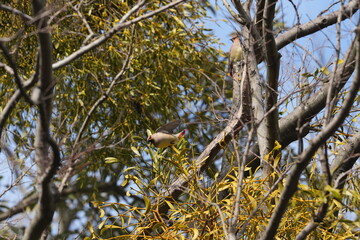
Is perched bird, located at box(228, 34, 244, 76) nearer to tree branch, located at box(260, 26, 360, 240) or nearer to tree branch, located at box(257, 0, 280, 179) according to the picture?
tree branch, located at box(257, 0, 280, 179)

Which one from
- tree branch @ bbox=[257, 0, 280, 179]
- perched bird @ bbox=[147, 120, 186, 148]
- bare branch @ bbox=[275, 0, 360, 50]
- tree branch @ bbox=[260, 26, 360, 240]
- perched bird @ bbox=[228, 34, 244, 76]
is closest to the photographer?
tree branch @ bbox=[260, 26, 360, 240]

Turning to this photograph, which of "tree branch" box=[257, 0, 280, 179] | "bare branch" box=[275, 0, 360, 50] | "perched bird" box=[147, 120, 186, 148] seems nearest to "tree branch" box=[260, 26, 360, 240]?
"tree branch" box=[257, 0, 280, 179]

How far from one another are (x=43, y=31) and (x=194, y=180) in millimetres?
947

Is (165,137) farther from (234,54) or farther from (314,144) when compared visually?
(314,144)

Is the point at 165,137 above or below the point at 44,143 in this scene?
above

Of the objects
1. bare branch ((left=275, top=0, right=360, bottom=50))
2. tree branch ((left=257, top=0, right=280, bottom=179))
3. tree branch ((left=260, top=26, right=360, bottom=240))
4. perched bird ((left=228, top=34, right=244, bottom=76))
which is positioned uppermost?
perched bird ((left=228, top=34, right=244, bottom=76))

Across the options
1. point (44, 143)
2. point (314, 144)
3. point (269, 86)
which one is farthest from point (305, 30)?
point (44, 143)

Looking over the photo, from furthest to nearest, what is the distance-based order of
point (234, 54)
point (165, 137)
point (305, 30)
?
point (234, 54) → point (305, 30) → point (165, 137)

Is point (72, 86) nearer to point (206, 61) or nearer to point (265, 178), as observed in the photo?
point (206, 61)

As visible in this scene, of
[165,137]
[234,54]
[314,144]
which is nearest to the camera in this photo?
[314,144]

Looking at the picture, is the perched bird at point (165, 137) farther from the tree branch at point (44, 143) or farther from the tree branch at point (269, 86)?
the tree branch at point (44, 143)

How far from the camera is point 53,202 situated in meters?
1.52

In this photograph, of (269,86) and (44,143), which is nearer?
(44,143)

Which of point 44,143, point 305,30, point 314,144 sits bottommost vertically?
point 314,144
